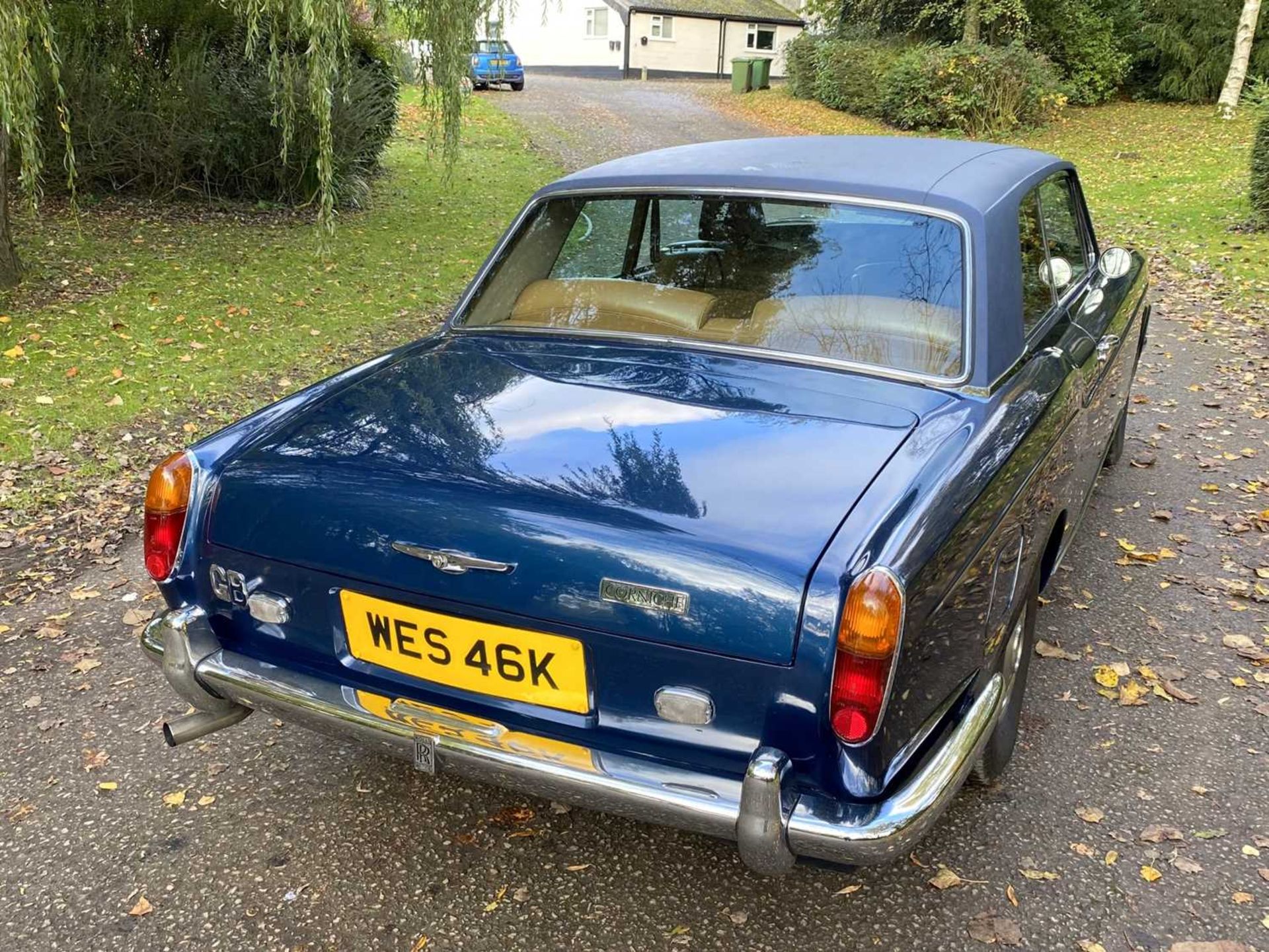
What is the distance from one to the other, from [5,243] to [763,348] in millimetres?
7200

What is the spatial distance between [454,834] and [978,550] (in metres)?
1.58

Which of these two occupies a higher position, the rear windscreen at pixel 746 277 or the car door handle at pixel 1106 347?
the rear windscreen at pixel 746 277

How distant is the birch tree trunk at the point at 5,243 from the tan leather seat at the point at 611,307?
19.0ft

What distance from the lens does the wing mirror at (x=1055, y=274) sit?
3.42m

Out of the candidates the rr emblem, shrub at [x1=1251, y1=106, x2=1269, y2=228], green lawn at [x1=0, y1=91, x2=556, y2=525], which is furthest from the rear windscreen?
shrub at [x1=1251, y1=106, x2=1269, y2=228]

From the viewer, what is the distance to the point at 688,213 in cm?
328

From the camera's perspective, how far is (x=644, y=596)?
78.6 inches

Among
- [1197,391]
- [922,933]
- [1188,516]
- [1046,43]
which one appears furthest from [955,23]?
[922,933]

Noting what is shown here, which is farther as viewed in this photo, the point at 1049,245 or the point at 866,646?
the point at 1049,245

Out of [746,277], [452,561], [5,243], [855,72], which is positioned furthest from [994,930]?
[855,72]

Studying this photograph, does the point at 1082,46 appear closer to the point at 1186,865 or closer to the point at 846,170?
the point at 846,170

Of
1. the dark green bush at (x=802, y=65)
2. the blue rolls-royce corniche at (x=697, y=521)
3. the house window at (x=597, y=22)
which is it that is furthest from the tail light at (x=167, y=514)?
the house window at (x=597, y=22)

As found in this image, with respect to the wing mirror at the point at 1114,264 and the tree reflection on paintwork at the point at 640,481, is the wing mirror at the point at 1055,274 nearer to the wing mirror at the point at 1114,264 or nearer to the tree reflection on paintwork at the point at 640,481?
the wing mirror at the point at 1114,264

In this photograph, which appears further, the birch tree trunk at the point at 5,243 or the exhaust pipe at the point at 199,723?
the birch tree trunk at the point at 5,243
